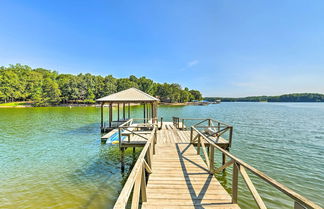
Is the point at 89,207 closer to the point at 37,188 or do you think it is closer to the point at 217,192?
the point at 37,188

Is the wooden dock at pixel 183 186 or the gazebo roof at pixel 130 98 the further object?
the gazebo roof at pixel 130 98

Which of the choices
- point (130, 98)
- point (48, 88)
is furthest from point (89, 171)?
point (48, 88)

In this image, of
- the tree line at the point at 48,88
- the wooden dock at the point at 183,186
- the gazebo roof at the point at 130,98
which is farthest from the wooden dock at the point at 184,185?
the tree line at the point at 48,88

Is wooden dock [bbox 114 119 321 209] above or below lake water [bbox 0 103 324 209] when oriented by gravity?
above

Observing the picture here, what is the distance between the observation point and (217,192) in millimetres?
3818

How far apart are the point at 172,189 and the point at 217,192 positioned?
1.17 m

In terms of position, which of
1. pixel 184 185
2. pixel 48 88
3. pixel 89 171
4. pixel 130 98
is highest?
pixel 48 88

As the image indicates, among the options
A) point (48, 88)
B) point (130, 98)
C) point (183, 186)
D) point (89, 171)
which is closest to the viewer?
point (183, 186)

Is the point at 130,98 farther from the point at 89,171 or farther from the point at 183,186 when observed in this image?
the point at 183,186

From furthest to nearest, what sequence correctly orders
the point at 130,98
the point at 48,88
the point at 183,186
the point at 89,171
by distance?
1. the point at 48,88
2. the point at 130,98
3. the point at 89,171
4. the point at 183,186

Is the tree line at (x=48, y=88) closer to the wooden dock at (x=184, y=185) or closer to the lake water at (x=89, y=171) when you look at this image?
the lake water at (x=89, y=171)

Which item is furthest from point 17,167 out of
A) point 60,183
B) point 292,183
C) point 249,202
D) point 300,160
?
point 300,160

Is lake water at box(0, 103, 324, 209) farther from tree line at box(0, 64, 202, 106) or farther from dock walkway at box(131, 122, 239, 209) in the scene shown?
tree line at box(0, 64, 202, 106)

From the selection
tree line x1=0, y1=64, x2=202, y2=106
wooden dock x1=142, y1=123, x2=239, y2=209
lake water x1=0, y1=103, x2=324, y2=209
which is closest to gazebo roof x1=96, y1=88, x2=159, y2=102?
lake water x1=0, y1=103, x2=324, y2=209
